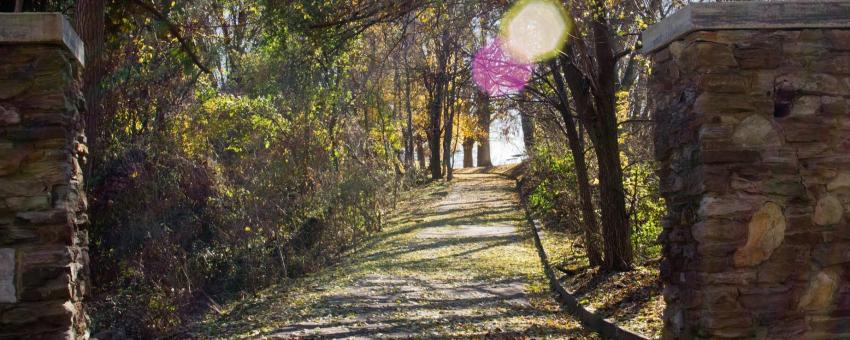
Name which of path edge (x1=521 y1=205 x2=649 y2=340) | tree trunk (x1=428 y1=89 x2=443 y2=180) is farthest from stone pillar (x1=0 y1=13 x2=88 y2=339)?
tree trunk (x1=428 y1=89 x2=443 y2=180)

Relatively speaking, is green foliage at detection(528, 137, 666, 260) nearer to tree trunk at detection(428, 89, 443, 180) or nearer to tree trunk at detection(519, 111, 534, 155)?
tree trunk at detection(519, 111, 534, 155)

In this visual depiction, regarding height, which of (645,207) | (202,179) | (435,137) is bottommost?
(645,207)

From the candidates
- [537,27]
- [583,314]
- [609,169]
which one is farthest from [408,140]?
[583,314]

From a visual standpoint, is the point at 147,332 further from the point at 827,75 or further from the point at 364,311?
the point at 827,75

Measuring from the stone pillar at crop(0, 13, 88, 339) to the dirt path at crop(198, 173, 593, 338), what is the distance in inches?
118

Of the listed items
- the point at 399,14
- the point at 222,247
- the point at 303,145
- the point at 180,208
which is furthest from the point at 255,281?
the point at 399,14

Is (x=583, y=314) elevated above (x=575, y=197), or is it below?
below

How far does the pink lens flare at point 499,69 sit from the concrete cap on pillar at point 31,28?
633 centimetres

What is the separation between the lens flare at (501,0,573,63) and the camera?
332 inches

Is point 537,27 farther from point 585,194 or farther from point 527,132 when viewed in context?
point 527,132

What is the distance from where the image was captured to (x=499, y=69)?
36.2ft

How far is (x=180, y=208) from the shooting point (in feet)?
37.9

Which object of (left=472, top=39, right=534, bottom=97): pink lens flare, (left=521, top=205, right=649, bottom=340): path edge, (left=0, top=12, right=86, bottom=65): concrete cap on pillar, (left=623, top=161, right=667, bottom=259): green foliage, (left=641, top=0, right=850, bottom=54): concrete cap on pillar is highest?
(left=472, top=39, right=534, bottom=97): pink lens flare

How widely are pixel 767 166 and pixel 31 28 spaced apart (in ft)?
15.3
